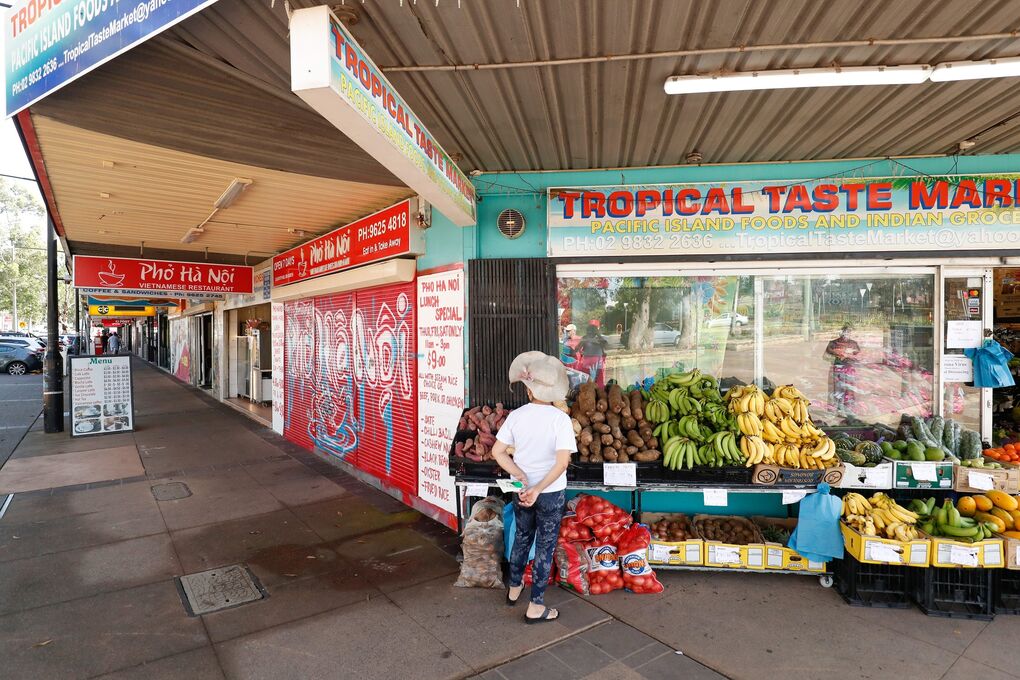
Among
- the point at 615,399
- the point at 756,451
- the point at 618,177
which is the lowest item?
the point at 756,451

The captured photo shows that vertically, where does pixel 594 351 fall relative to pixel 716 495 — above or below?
above

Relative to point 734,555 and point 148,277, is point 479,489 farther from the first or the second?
point 148,277

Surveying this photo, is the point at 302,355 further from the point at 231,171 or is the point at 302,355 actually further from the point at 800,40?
the point at 800,40

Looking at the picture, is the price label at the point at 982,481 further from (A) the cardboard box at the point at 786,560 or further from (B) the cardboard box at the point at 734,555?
(B) the cardboard box at the point at 734,555

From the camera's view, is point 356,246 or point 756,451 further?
point 356,246

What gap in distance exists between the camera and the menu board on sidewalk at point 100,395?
10484 millimetres

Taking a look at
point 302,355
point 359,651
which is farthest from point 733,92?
point 302,355

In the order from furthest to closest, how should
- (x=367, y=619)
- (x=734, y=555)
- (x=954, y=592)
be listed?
(x=734, y=555) → (x=954, y=592) → (x=367, y=619)

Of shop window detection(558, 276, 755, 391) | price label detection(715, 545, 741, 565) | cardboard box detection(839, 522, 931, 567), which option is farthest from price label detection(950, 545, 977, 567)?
shop window detection(558, 276, 755, 391)

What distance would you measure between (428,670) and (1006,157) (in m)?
6.79

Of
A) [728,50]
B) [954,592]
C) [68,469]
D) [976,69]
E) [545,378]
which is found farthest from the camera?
[68,469]

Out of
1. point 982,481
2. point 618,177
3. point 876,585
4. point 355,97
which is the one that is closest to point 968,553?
point 876,585

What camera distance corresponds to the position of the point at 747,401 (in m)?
4.67

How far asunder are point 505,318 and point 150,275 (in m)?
7.63
